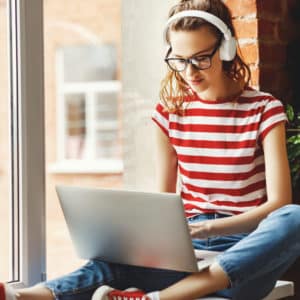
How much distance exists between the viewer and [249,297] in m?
1.77

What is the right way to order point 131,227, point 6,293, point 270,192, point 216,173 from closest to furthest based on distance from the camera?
point 6,293 → point 131,227 → point 270,192 → point 216,173

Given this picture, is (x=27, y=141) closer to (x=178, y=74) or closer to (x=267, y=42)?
(x=178, y=74)

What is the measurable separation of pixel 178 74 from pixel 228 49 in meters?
0.19

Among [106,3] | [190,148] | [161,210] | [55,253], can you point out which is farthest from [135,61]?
[106,3]

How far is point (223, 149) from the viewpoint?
2.04m

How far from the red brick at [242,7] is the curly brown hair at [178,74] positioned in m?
0.23

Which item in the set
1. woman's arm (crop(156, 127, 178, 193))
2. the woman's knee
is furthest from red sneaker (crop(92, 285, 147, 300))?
Result: woman's arm (crop(156, 127, 178, 193))

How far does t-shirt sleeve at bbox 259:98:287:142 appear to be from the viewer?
197 centimetres

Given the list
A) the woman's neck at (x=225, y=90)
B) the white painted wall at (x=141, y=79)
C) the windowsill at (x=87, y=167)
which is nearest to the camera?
the woman's neck at (x=225, y=90)

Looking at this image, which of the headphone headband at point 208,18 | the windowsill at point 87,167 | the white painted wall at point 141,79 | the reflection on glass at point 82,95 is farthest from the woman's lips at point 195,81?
the windowsill at point 87,167

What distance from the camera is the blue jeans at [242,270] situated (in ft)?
5.51

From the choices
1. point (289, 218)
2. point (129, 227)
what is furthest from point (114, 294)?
point (289, 218)

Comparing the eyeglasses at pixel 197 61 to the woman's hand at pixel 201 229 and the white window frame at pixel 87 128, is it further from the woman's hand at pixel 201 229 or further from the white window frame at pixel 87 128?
the white window frame at pixel 87 128

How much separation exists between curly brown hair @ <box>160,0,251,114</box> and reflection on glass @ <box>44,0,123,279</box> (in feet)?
19.8
